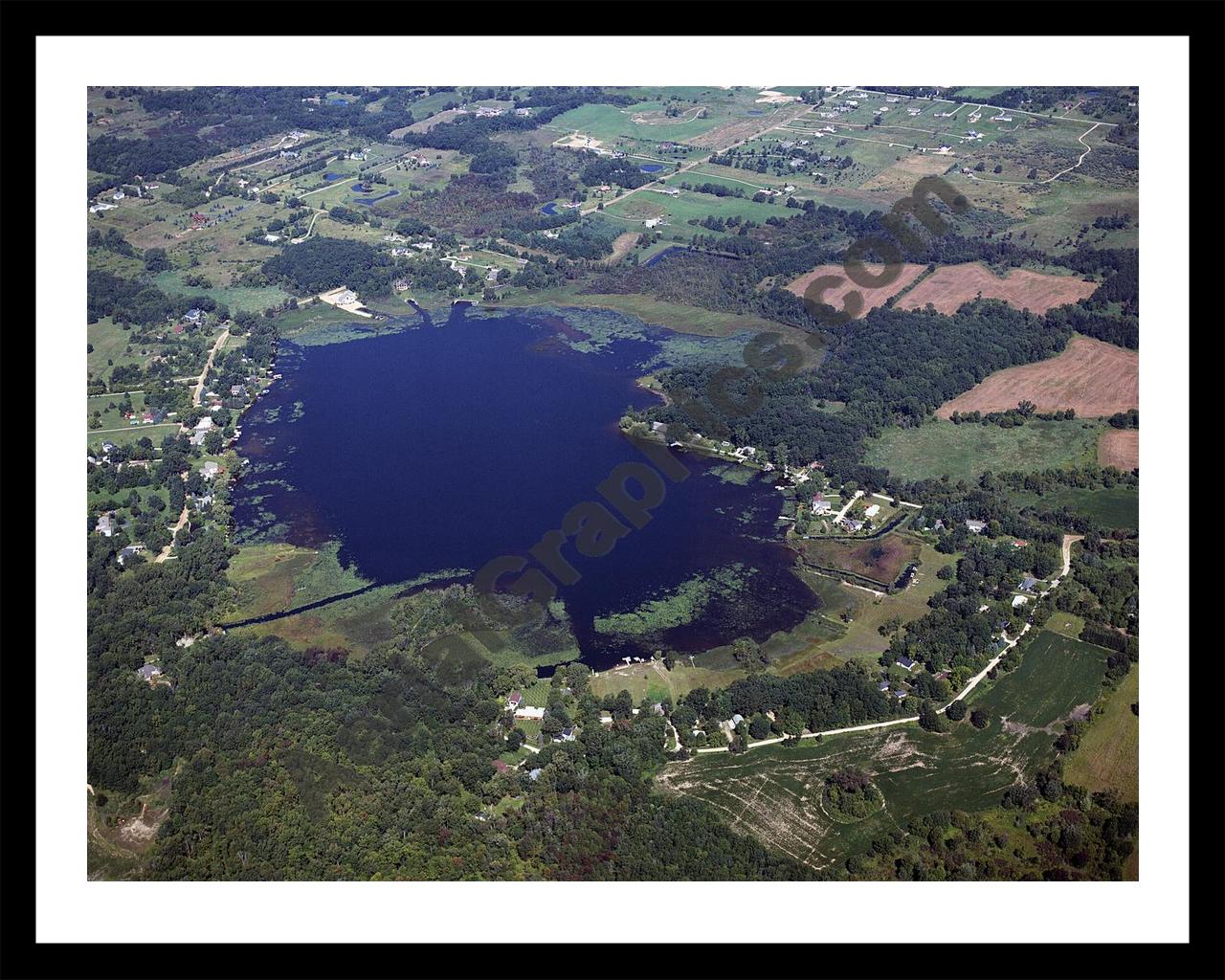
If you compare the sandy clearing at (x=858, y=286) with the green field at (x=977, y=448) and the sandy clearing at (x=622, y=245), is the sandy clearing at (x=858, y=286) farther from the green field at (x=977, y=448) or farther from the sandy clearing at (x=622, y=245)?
the green field at (x=977, y=448)


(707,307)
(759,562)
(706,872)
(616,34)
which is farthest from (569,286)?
(616,34)

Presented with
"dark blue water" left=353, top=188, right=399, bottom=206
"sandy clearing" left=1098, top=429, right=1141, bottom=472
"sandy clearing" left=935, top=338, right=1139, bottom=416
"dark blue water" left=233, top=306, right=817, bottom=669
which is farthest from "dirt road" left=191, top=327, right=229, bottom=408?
"sandy clearing" left=1098, top=429, right=1141, bottom=472

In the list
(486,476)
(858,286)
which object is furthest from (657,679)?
(858,286)

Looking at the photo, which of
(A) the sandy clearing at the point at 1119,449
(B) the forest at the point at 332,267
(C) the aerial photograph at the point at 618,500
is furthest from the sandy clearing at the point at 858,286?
(B) the forest at the point at 332,267

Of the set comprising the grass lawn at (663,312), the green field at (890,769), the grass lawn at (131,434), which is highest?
the grass lawn at (663,312)

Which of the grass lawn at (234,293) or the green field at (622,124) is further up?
the green field at (622,124)

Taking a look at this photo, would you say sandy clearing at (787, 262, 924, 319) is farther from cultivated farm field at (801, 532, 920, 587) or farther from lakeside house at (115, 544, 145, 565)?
lakeside house at (115, 544, 145, 565)
